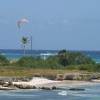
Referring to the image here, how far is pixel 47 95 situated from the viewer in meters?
66.2

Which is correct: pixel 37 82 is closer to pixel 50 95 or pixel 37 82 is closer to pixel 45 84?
pixel 45 84

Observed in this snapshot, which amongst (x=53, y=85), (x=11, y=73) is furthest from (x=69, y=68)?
(x=53, y=85)

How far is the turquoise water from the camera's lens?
6316 centimetres

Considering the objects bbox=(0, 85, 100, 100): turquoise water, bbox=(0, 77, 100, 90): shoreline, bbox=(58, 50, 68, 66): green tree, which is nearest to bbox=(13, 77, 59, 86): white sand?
bbox=(0, 77, 100, 90): shoreline

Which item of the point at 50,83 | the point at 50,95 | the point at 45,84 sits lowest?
the point at 50,95

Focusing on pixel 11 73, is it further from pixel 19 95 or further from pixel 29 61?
pixel 19 95

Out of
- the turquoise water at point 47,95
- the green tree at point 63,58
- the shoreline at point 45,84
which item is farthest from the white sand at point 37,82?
the green tree at point 63,58

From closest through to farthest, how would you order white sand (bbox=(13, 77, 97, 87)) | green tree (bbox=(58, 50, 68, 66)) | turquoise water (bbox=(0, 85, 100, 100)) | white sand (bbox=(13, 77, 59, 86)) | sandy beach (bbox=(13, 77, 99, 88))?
turquoise water (bbox=(0, 85, 100, 100)) < white sand (bbox=(13, 77, 59, 86)) < sandy beach (bbox=(13, 77, 99, 88)) < white sand (bbox=(13, 77, 97, 87)) < green tree (bbox=(58, 50, 68, 66))

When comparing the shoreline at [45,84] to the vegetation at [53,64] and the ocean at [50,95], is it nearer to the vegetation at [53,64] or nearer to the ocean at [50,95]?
the ocean at [50,95]

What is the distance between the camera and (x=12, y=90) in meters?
70.5

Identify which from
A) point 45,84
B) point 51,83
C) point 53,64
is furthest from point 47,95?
point 53,64

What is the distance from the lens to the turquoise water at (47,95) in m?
63.2

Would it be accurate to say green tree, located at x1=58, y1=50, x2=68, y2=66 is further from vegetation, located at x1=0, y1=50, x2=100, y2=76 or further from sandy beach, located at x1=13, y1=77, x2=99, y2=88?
sandy beach, located at x1=13, y1=77, x2=99, y2=88

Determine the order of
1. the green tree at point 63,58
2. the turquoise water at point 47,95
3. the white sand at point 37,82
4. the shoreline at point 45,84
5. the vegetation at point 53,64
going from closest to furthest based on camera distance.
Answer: the turquoise water at point 47,95
the shoreline at point 45,84
the white sand at point 37,82
the vegetation at point 53,64
the green tree at point 63,58
